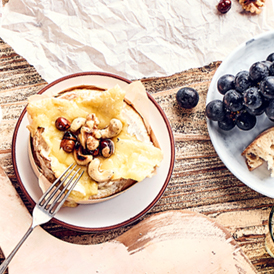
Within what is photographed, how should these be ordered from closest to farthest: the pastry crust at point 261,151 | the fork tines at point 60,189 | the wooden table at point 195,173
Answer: the fork tines at point 60,189, the pastry crust at point 261,151, the wooden table at point 195,173

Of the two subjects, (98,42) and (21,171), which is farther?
(98,42)

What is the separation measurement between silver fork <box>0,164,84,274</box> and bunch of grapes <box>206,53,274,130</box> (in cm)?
72

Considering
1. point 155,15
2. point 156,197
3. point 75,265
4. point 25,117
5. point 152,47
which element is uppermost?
point 155,15

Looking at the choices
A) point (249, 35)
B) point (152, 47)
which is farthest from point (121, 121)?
point (249, 35)

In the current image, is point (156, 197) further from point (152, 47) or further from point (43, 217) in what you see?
point (152, 47)

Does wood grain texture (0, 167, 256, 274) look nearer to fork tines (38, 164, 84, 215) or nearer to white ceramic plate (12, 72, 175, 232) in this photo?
white ceramic plate (12, 72, 175, 232)

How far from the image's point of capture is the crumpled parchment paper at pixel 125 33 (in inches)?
64.6

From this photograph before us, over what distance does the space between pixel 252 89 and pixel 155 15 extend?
2.11 ft

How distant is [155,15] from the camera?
66.0 inches

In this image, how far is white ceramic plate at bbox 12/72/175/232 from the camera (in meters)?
1.42

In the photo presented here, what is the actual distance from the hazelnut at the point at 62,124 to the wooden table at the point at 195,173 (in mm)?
477

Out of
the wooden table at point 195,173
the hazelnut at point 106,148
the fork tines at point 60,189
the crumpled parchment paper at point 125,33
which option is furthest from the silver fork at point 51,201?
the crumpled parchment paper at point 125,33

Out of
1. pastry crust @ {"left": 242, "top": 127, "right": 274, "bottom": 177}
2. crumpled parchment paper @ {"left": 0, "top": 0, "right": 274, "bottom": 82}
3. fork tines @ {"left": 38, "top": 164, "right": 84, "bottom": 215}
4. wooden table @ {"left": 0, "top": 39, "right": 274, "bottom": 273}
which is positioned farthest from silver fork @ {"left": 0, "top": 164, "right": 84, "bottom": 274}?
pastry crust @ {"left": 242, "top": 127, "right": 274, "bottom": 177}

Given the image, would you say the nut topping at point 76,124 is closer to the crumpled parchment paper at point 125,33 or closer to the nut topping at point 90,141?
the nut topping at point 90,141
